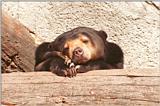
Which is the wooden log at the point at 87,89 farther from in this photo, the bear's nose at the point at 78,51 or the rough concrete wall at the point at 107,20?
the rough concrete wall at the point at 107,20

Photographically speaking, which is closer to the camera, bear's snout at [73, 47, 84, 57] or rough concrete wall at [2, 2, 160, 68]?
bear's snout at [73, 47, 84, 57]

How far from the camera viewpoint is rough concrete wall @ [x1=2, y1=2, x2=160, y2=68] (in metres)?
3.57

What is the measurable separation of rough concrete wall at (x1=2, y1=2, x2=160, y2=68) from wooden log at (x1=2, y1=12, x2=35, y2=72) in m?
0.82

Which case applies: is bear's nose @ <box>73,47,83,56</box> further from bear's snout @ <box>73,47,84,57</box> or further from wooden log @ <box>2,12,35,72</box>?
wooden log @ <box>2,12,35,72</box>

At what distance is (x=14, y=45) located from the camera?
2.69 m

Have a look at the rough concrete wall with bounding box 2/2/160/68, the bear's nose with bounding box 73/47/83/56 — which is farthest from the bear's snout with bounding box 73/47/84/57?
the rough concrete wall with bounding box 2/2/160/68

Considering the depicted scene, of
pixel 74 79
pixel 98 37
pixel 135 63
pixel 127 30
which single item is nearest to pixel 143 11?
pixel 127 30

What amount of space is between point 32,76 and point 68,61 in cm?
28

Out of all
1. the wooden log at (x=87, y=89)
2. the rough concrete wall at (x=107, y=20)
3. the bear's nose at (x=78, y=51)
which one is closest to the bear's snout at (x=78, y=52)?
the bear's nose at (x=78, y=51)

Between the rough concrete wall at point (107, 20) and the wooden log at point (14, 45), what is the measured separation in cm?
82

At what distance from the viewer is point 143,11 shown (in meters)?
3.68

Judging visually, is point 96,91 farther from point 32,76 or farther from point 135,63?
point 135,63

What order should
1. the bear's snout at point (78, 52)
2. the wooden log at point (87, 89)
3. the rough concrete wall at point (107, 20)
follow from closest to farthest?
the wooden log at point (87, 89)
the bear's snout at point (78, 52)
the rough concrete wall at point (107, 20)

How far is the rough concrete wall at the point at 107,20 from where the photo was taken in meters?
3.57
